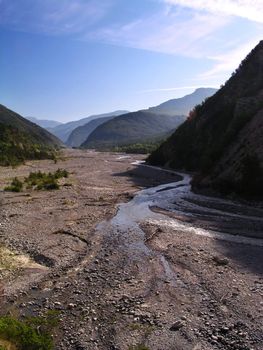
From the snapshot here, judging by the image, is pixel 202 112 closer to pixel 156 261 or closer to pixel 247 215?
pixel 247 215

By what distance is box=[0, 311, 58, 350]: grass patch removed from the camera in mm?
13133

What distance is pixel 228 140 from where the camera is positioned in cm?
5075

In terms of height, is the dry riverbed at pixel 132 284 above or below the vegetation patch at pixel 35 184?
below

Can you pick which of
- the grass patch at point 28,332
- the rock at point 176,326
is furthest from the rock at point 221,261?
the grass patch at point 28,332

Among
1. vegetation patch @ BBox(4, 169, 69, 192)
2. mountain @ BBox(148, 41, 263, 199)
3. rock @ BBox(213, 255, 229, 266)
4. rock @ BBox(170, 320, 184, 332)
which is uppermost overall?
mountain @ BBox(148, 41, 263, 199)

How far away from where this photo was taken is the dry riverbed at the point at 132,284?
549 inches

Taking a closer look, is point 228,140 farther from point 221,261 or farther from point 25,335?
point 25,335

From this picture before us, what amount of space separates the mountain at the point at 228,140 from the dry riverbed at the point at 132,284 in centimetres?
1308

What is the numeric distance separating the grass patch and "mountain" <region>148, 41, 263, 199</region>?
27002mm

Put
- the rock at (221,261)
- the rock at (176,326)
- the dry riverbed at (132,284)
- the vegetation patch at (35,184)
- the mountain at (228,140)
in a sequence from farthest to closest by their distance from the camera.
Result: the vegetation patch at (35,184), the mountain at (228,140), the rock at (221,261), the rock at (176,326), the dry riverbed at (132,284)

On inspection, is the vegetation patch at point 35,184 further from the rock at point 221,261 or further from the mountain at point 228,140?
the rock at point 221,261

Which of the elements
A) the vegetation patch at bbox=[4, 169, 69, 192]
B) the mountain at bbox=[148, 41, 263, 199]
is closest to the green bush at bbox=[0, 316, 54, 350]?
the mountain at bbox=[148, 41, 263, 199]

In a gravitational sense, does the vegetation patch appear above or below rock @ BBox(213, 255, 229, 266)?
above

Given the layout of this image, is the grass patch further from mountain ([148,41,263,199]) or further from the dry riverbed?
mountain ([148,41,263,199])
